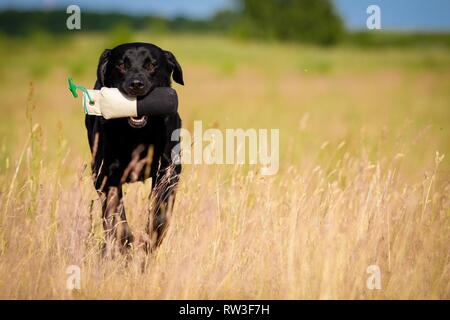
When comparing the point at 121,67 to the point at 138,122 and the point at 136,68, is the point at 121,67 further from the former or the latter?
the point at 138,122

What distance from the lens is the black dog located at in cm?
447

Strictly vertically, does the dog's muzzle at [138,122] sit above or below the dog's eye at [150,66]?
below

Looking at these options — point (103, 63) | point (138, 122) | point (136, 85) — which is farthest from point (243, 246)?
point (103, 63)

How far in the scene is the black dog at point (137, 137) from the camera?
14.7ft

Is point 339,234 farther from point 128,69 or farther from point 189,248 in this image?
point 128,69

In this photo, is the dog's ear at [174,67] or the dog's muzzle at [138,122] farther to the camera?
the dog's ear at [174,67]

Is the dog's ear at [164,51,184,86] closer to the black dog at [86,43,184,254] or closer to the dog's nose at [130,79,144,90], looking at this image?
the black dog at [86,43,184,254]

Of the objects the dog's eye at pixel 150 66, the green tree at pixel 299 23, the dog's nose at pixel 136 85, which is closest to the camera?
the dog's nose at pixel 136 85

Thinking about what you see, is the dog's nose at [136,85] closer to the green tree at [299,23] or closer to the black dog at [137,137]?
the black dog at [137,137]

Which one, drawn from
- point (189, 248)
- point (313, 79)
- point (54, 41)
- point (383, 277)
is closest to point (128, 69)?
point (189, 248)

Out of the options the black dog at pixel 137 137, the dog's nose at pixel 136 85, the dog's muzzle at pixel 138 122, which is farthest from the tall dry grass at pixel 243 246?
the dog's nose at pixel 136 85

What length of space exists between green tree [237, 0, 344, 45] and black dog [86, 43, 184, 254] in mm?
72217

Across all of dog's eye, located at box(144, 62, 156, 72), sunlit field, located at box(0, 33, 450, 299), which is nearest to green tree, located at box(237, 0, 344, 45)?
dog's eye, located at box(144, 62, 156, 72)

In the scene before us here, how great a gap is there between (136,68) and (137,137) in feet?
1.69
